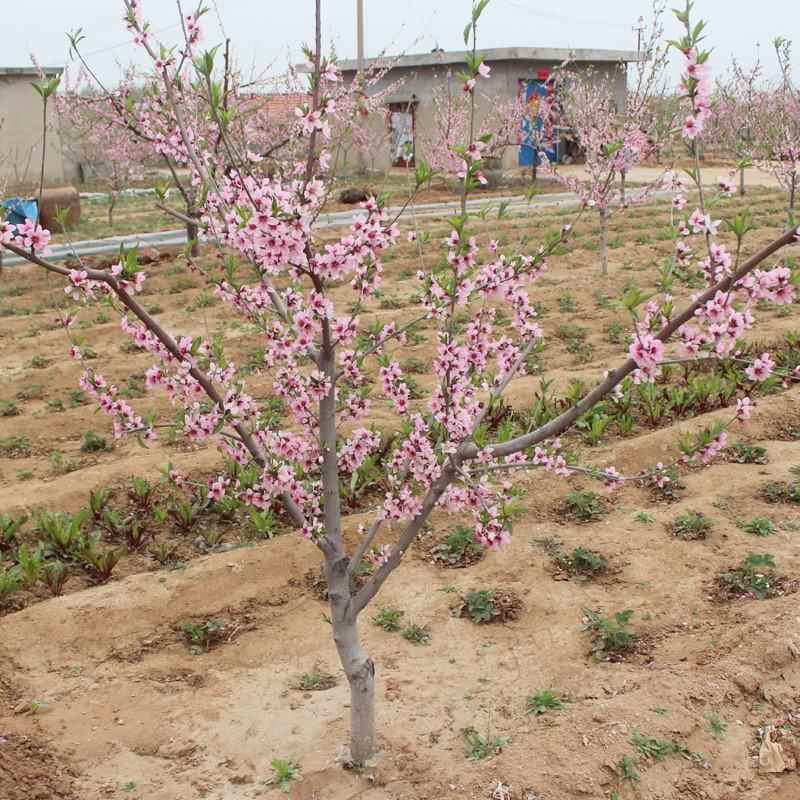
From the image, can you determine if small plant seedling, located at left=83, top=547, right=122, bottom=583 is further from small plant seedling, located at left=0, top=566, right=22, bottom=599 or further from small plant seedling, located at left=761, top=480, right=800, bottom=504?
small plant seedling, located at left=761, top=480, right=800, bottom=504

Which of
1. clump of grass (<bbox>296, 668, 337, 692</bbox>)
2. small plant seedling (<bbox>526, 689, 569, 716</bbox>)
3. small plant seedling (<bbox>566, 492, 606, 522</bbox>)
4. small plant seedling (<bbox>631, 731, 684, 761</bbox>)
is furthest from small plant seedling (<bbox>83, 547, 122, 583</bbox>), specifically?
small plant seedling (<bbox>631, 731, 684, 761</bbox>)

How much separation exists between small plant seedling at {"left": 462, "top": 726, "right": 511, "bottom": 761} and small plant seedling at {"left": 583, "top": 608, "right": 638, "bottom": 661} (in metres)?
0.87

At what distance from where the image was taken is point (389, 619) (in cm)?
506

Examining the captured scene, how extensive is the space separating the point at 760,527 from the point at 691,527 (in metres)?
0.41

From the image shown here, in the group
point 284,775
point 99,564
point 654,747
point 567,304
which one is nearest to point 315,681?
point 284,775

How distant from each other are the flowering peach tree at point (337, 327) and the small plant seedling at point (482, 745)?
44 cm

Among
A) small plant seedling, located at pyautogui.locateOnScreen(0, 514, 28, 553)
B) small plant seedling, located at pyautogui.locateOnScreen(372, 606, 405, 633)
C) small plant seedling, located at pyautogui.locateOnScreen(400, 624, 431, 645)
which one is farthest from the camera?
small plant seedling, located at pyautogui.locateOnScreen(0, 514, 28, 553)

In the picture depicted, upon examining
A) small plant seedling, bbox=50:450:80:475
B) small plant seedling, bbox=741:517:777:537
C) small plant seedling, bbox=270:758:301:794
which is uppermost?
small plant seedling, bbox=741:517:777:537

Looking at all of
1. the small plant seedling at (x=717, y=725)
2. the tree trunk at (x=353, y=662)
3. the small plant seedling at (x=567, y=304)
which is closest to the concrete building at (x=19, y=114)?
the small plant seedling at (x=567, y=304)

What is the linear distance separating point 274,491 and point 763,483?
4.04m

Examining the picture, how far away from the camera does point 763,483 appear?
642 cm

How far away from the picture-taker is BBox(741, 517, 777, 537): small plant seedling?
5.75 metres

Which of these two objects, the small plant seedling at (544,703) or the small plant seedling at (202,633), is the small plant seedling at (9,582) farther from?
the small plant seedling at (544,703)

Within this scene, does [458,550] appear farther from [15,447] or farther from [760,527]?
[15,447]
